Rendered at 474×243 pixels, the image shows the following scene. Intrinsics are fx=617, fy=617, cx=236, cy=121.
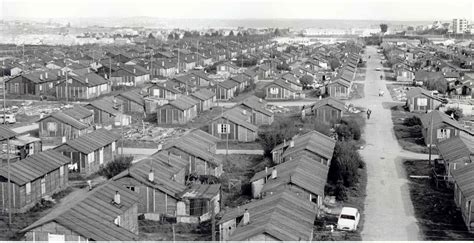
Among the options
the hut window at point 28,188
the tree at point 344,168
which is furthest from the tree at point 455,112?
the hut window at point 28,188

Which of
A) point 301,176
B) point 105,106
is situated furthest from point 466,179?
point 105,106

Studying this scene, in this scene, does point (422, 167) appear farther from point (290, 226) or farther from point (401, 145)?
point (290, 226)

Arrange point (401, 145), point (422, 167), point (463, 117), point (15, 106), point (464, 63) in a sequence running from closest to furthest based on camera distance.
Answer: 1. point (422, 167)
2. point (401, 145)
3. point (463, 117)
4. point (15, 106)
5. point (464, 63)

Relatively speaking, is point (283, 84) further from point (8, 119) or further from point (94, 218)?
point (94, 218)

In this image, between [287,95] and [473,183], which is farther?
[287,95]

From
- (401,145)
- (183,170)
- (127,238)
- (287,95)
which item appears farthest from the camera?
(287,95)

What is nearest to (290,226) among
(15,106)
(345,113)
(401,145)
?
(401,145)

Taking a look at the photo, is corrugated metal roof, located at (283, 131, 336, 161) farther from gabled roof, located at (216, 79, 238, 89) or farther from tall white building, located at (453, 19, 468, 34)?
tall white building, located at (453, 19, 468, 34)

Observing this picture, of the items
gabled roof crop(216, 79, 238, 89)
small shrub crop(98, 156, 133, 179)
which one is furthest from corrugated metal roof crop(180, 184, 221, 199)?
gabled roof crop(216, 79, 238, 89)
